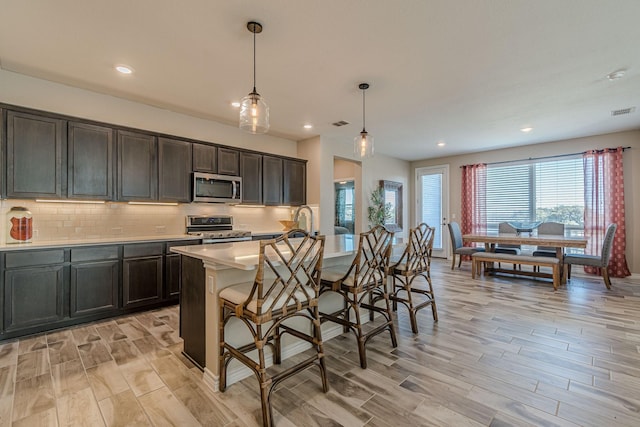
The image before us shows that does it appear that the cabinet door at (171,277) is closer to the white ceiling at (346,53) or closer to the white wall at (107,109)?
the white wall at (107,109)

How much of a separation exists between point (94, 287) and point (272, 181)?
2954 millimetres

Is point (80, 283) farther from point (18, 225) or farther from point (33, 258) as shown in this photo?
point (18, 225)

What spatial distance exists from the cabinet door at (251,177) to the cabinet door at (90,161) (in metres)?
1.83

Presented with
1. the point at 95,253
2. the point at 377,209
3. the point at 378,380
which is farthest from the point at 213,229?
the point at 377,209

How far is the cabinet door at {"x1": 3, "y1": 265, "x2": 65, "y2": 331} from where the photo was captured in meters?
2.77

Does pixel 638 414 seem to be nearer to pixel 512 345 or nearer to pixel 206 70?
pixel 512 345

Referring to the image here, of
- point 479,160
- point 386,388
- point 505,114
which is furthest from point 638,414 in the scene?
point 479,160

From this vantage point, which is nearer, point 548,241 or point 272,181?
point 548,241

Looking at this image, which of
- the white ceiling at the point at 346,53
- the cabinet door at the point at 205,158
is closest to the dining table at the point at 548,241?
the white ceiling at the point at 346,53

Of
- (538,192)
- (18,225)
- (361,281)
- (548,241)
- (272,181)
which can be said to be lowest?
(361,281)

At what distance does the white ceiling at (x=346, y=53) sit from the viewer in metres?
2.18

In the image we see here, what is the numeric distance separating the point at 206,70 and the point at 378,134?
341 cm

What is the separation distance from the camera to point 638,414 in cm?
174

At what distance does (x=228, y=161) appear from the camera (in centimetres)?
466
